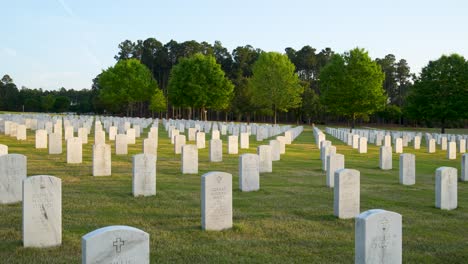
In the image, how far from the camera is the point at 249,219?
9227mm

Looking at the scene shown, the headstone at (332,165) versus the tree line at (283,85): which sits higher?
the tree line at (283,85)

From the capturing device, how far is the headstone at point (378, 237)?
5.92 m

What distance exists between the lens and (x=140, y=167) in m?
11.3

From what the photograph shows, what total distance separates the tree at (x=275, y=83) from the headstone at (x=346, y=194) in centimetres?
5353

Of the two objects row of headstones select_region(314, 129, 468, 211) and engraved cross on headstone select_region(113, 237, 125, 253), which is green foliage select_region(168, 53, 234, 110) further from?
engraved cross on headstone select_region(113, 237, 125, 253)

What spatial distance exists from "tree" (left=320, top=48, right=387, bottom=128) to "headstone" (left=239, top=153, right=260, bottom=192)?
4046 centimetres

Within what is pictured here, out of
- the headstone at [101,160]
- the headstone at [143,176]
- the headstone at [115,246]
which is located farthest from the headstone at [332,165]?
the headstone at [115,246]

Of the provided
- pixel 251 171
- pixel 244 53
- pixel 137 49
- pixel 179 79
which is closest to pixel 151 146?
pixel 251 171

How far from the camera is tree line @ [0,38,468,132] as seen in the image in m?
51.7

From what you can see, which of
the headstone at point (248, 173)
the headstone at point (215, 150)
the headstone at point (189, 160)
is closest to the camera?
A: the headstone at point (248, 173)

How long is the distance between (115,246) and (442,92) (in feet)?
175

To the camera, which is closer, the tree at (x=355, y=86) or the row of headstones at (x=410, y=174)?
the row of headstones at (x=410, y=174)

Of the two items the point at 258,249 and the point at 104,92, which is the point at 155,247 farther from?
the point at 104,92

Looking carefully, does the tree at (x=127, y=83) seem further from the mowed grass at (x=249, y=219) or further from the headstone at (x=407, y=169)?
the headstone at (x=407, y=169)
